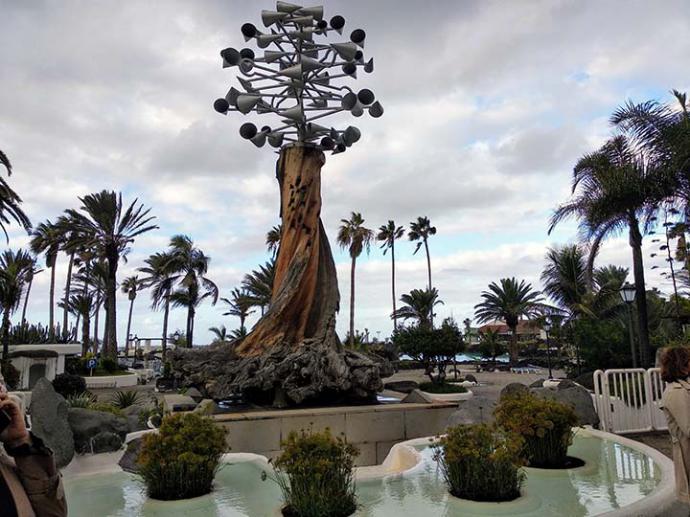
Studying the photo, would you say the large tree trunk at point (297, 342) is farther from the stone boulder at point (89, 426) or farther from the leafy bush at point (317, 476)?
the leafy bush at point (317, 476)

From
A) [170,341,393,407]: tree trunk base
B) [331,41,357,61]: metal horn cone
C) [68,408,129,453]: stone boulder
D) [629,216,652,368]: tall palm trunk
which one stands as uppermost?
[331,41,357,61]: metal horn cone

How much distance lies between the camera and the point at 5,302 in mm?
27859

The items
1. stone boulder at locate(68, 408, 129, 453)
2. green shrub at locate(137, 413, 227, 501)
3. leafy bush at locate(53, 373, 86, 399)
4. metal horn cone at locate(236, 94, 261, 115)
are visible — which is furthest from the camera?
leafy bush at locate(53, 373, 86, 399)

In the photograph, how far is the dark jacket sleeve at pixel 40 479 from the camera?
2141 mm

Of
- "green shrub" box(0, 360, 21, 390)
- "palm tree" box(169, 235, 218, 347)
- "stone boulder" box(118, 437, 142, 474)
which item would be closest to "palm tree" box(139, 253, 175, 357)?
"palm tree" box(169, 235, 218, 347)

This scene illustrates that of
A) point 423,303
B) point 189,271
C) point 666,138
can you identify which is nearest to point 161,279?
point 189,271

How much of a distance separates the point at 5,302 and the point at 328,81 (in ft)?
76.6

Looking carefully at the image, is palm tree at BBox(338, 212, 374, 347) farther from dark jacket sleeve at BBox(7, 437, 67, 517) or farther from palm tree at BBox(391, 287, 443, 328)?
dark jacket sleeve at BBox(7, 437, 67, 517)

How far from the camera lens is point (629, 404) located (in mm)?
10156

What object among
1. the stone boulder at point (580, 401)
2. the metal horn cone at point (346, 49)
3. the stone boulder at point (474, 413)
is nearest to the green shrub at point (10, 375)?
the metal horn cone at point (346, 49)

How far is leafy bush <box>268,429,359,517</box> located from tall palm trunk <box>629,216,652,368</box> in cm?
1440

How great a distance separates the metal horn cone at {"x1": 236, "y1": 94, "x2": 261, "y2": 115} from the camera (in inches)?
496

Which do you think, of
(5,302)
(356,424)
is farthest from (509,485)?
(5,302)

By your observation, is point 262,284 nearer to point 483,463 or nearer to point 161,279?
point 161,279
